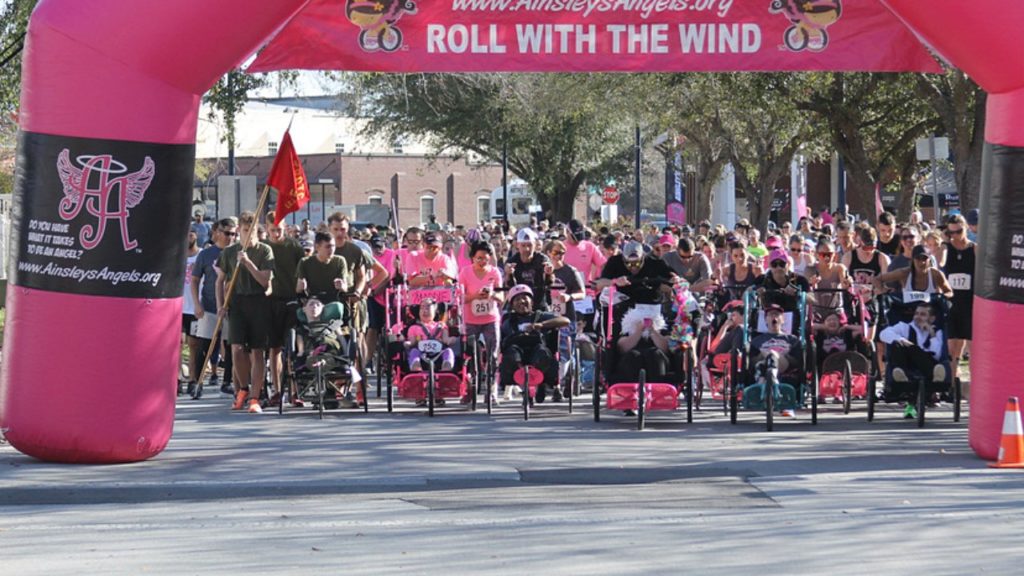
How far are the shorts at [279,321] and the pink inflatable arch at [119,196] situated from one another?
4.44m

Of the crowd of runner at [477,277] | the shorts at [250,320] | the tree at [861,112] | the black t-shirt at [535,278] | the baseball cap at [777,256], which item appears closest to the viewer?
the baseball cap at [777,256]

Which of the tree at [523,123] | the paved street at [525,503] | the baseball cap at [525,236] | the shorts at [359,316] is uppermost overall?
the tree at [523,123]

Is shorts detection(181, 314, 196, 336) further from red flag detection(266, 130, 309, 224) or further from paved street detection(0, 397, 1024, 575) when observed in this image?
paved street detection(0, 397, 1024, 575)

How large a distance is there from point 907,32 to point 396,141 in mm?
41071

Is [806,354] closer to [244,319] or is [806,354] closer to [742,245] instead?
[742,245]

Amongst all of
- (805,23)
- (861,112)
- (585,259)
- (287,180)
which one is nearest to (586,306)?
(585,259)

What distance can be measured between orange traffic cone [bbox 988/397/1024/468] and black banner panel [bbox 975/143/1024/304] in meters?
0.92

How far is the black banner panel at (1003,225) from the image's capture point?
11422mm

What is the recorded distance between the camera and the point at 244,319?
52.5 ft

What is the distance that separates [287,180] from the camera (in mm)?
17016

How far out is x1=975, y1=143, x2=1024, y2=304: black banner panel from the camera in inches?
450

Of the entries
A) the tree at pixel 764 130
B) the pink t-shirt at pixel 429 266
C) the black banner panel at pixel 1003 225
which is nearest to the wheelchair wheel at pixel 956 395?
the black banner panel at pixel 1003 225

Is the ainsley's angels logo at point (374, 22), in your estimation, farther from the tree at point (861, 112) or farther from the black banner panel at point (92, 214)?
the tree at point (861, 112)

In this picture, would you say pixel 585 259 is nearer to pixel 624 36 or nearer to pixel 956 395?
pixel 624 36
